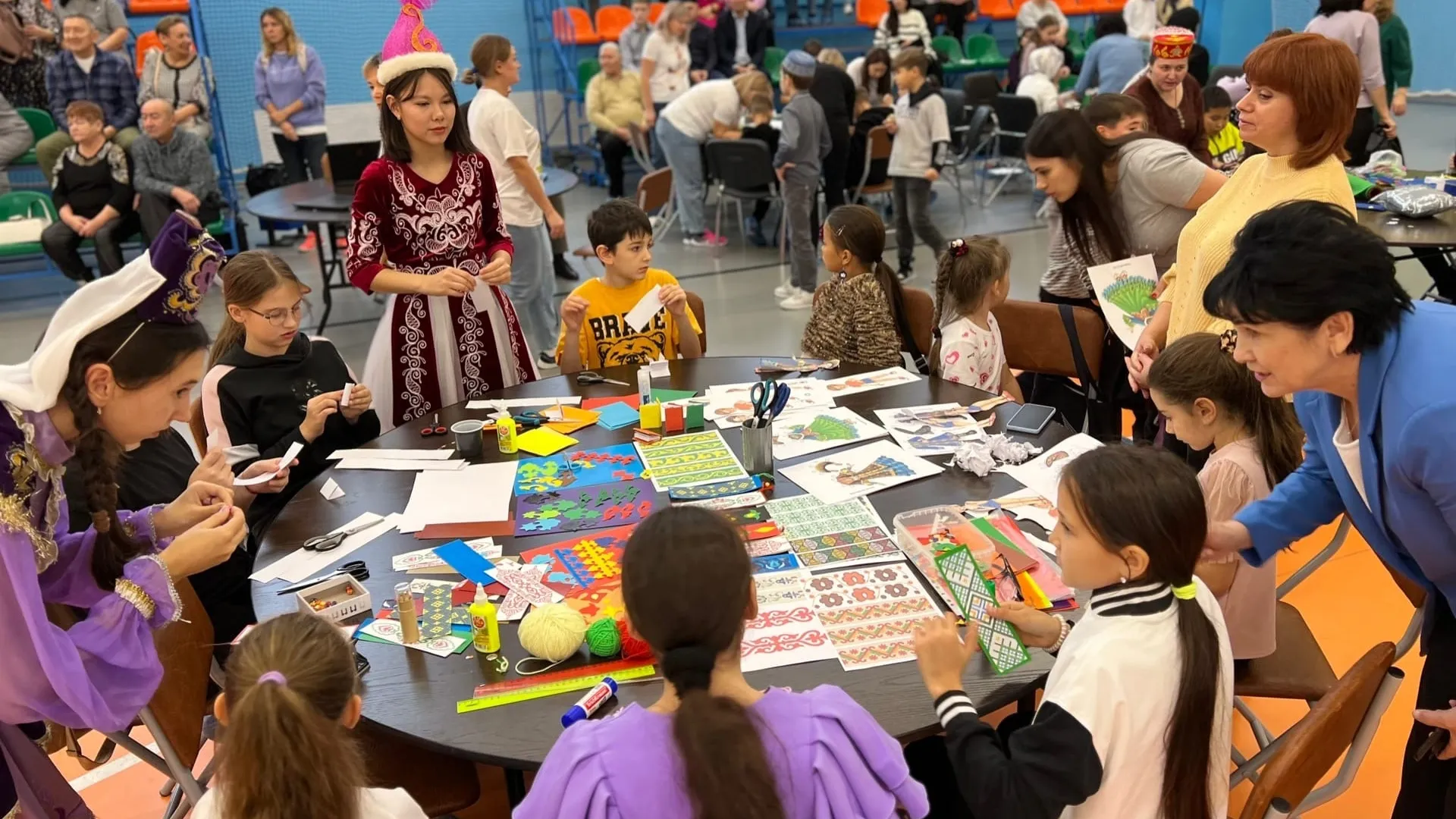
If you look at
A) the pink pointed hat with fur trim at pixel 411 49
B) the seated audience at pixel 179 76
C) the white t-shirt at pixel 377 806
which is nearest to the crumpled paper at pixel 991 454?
the white t-shirt at pixel 377 806

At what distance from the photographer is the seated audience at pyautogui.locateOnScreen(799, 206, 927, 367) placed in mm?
3576

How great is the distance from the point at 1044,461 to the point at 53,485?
2047 mm

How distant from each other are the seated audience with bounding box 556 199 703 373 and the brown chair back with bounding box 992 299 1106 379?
108 cm

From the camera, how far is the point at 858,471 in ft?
8.56

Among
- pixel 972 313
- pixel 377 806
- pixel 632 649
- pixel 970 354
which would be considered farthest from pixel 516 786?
pixel 972 313

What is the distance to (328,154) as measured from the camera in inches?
256

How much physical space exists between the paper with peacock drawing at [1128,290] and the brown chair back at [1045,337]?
0.11m

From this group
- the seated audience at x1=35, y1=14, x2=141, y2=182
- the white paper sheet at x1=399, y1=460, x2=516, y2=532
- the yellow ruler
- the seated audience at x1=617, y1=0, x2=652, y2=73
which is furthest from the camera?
the seated audience at x1=617, y1=0, x2=652, y2=73

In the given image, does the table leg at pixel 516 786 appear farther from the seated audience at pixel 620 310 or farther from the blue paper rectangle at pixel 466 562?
the seated audience at pixel 620 310

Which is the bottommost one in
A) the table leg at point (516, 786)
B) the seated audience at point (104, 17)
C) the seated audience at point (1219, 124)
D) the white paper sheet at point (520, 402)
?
the table leg at point (516, 786)

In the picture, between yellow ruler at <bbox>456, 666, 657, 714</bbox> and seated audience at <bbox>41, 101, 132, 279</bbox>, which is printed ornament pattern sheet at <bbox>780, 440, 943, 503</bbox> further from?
seated audience at <bbox>41, 101, 132, 279</bbox>

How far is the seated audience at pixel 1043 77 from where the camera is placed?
→ 9.35 metres

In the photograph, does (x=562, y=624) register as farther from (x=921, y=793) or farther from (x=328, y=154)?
(x=328, y=154)

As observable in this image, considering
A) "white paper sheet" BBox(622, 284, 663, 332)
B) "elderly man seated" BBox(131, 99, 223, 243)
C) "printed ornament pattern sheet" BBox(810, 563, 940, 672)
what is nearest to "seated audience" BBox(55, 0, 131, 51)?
"elderly man seated" BBox(131, 99, 223, 243)
